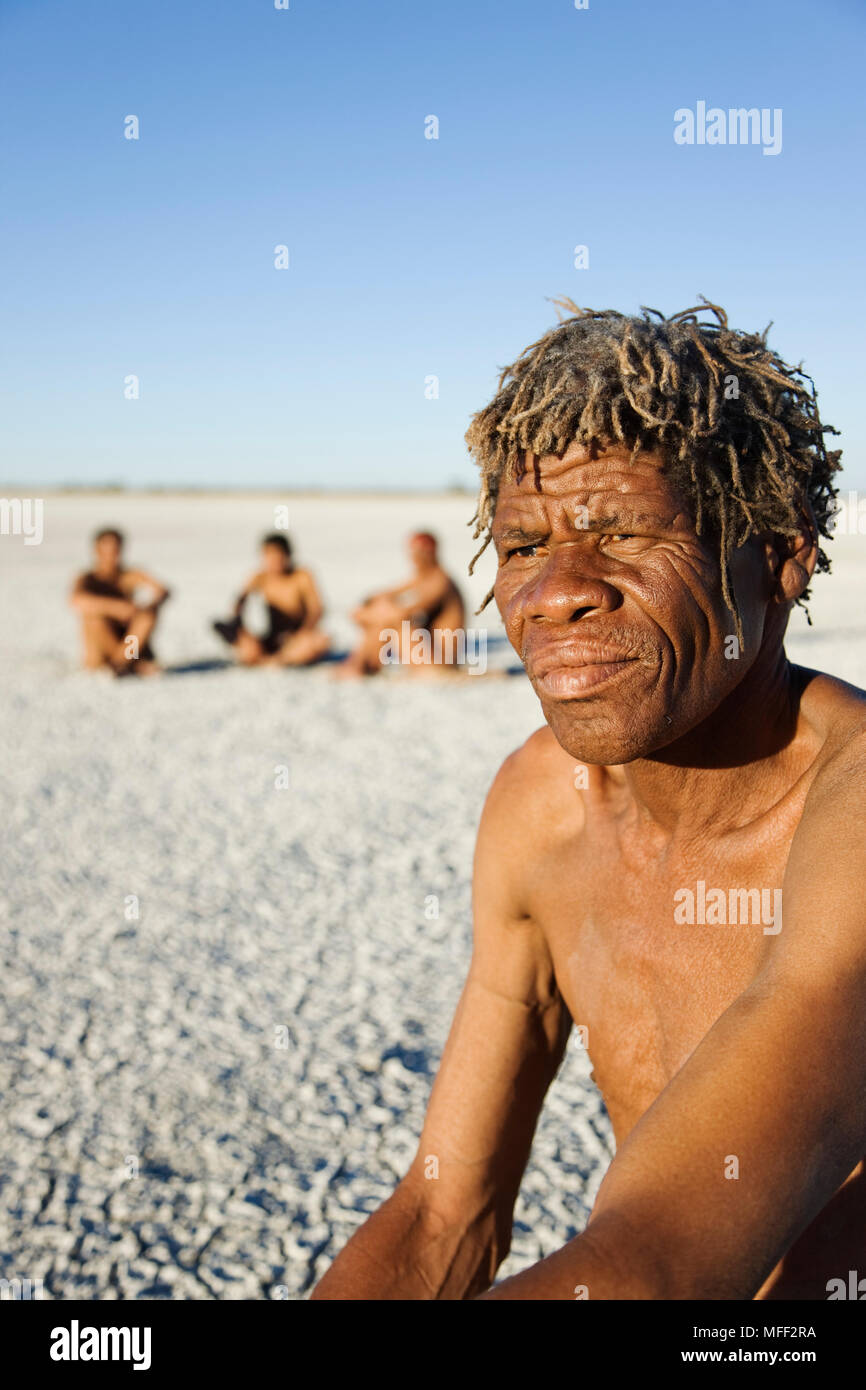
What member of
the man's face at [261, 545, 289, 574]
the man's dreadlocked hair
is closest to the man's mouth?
the man's dreadlocked hair

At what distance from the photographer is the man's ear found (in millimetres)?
1785

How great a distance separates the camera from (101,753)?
9.10 metres

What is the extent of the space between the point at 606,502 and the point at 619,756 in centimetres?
37

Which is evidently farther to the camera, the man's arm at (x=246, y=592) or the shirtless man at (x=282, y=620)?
the man's arm at (x=246, y=592)

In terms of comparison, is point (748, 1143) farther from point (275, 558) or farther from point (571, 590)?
point (275, 558)

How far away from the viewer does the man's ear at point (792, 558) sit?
1.79 metres

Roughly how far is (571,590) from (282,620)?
11.2m

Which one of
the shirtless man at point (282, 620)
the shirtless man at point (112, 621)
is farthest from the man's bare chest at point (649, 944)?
the shirtless man at point (282, 620)

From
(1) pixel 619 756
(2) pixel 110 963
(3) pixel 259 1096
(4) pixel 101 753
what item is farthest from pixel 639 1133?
(4) pixel 101 753

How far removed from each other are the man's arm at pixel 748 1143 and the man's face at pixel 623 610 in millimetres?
369

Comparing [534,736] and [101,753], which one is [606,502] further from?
[101,753]

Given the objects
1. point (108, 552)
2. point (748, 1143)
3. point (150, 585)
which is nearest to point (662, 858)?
point (748, 1143)

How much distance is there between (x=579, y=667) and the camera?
1.67 m

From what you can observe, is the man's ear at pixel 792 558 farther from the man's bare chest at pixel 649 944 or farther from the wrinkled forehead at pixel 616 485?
the man's bare chest at pixel 649 944
